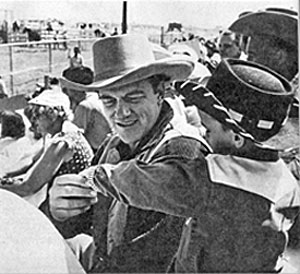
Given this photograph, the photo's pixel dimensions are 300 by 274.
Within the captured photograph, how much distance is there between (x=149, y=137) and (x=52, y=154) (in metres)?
0.24

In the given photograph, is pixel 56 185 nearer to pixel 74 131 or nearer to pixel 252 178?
pixel 74 131

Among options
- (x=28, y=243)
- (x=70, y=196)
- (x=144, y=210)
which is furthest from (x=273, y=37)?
(x=28, y=243)

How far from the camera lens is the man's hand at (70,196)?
1612 millimetres

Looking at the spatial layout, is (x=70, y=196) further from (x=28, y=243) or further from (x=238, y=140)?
(x=238, y=140)

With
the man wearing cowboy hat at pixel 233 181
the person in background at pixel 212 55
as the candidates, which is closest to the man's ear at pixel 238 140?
the man wearing cowboy hat at pixel 233 181

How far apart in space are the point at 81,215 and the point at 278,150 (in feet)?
1.60

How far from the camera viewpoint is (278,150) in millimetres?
1590

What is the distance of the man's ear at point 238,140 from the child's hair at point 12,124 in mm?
496

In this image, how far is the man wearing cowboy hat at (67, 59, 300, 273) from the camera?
1582 millimetres

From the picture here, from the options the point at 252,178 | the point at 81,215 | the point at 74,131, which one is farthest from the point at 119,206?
the point at 252,178

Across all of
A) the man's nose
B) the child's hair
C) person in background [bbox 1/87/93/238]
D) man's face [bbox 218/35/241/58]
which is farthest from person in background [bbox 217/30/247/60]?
the child's hair

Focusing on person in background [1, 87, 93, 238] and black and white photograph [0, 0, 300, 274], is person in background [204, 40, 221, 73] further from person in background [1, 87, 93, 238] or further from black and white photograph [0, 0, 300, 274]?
person in background [1, 87, 93, 238]

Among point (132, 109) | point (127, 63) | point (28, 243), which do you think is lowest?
point (28, 243)

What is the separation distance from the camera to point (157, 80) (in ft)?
5.13
